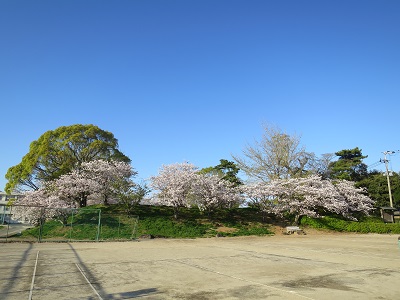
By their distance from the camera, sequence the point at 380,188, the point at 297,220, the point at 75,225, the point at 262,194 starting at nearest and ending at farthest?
the point at 75,225
the point at 297,220
the point at 262,194
the point at 380,188

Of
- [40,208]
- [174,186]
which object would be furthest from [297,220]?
[40,208]

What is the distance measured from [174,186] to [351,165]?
97.4ft

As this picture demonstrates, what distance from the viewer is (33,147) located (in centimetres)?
2839

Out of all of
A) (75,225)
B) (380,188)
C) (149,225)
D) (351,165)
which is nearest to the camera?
(75,225)

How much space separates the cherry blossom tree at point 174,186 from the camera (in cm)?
2597

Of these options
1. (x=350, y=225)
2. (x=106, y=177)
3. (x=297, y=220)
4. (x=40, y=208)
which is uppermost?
(x=106, y=177)

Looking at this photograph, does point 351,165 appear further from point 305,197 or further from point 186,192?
point 186,192

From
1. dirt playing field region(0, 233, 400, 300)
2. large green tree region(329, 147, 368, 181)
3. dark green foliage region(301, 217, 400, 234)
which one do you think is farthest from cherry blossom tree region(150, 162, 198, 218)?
large green tree region(329, 147, 368, 181)

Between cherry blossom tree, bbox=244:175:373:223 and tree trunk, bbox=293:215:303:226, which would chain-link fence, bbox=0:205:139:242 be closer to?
cherry blossom tree, bbox=244:175:373:223

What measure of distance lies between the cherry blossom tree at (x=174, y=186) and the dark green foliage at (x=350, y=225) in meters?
11.5

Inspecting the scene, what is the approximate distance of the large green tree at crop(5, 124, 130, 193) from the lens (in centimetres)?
2722

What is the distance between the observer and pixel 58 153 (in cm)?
2759

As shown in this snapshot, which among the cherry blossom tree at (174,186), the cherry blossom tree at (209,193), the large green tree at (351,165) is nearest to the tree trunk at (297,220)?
the cherry blossom tree at (209,193)

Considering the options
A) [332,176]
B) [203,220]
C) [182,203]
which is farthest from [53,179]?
[332,176]
